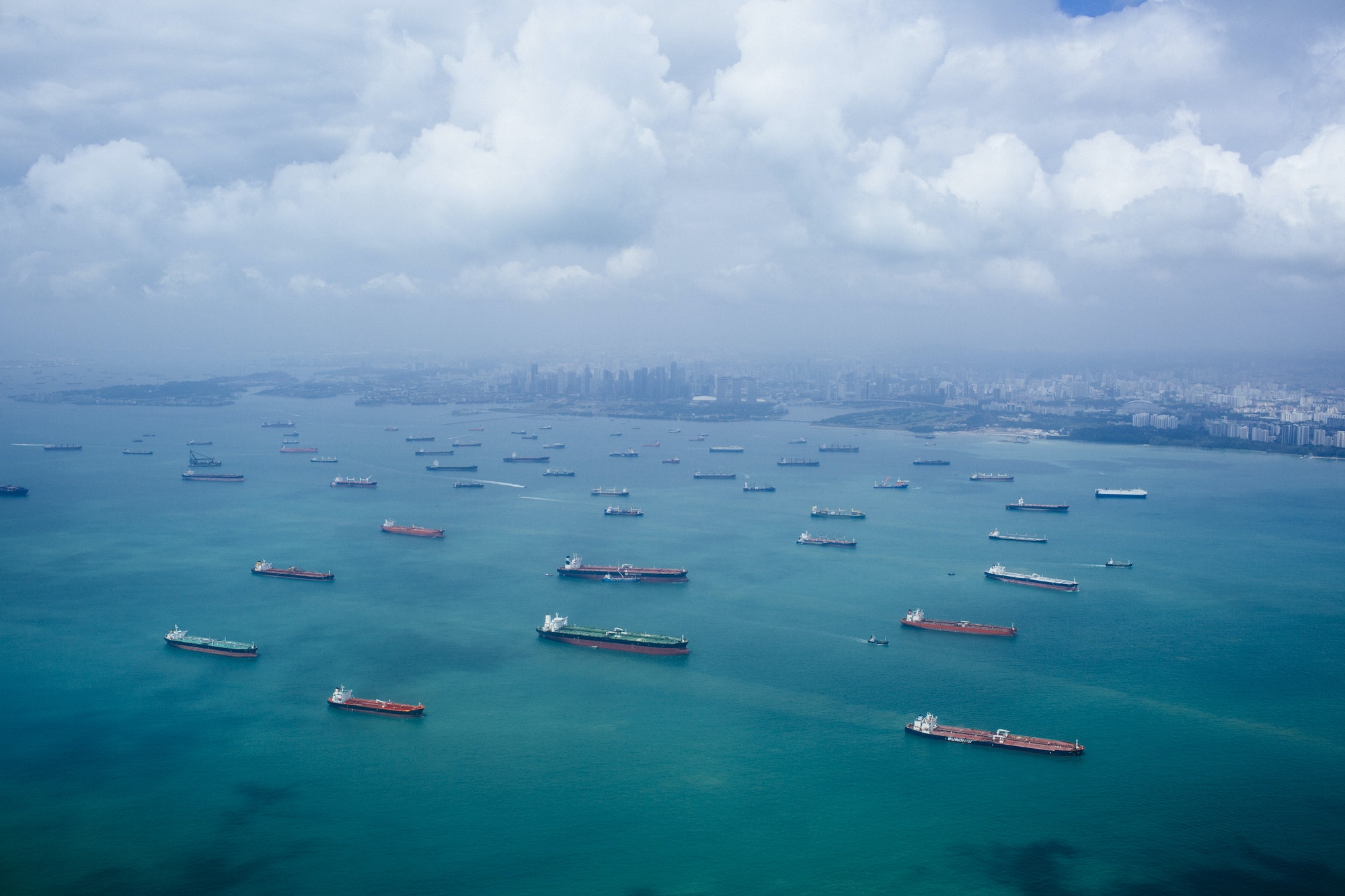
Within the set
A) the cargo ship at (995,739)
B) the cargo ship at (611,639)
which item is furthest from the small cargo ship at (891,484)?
the cargo ship at (995,739)

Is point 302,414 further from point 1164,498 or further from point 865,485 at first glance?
point 1164,498

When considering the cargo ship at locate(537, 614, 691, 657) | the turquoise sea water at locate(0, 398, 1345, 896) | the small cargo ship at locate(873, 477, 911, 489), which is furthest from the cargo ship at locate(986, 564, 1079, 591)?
the small cargo ship at locate(873, 477, 911, 489)

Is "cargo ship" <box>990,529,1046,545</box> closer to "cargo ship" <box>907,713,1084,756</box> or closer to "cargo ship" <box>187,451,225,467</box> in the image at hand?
"cargo ship" <box>907,713,1084,756</box>

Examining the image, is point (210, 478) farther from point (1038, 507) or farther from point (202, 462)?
point (1038, 507)

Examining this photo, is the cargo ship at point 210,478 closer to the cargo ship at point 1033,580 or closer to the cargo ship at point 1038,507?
the cargo ship at point 1033,580

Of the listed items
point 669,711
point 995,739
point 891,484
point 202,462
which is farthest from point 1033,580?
point 202,462
